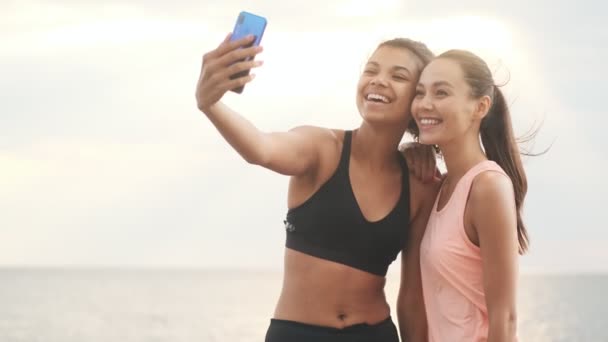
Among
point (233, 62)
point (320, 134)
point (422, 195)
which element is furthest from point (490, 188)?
point (233, 62)

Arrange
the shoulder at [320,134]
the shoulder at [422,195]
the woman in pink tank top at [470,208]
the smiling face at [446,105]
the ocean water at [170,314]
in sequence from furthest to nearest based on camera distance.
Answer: the ocean water at [170,314]
the shoulder at [422,195]
the shoulder at [320,134]
the smiling face at [446,105]
the woman in pink tank top at [470,208]

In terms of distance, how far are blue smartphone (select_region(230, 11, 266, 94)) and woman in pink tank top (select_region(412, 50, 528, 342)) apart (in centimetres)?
97

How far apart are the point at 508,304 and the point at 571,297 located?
80516mm

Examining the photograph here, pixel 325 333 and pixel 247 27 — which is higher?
pixel 247 27

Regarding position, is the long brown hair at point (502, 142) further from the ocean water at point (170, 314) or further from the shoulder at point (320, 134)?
the ocean water at point (170, 314)

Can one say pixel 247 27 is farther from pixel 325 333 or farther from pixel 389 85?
pixel 325 333

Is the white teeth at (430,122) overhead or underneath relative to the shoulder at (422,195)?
overhead

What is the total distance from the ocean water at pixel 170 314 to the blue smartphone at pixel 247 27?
40.4 meters

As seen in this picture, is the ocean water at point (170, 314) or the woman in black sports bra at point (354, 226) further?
the ocean water at point (170, 314)

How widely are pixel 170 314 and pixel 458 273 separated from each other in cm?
5445

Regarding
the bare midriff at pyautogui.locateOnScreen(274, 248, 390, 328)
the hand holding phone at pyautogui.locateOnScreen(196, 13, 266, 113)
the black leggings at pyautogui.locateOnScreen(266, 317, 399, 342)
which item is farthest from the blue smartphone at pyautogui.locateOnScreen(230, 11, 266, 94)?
the black leggings at pyautogui.locateOnScreen(266, 317, 399, 342)

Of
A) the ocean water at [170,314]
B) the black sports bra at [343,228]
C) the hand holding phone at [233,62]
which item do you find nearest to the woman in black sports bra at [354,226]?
the black sports bra at [343,228]

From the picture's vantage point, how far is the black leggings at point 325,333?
16.1 feet

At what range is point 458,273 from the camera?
178 inches
